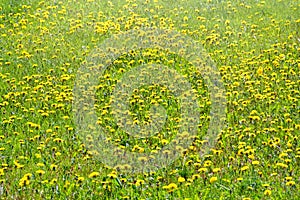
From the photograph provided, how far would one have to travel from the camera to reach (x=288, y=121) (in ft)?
20.8

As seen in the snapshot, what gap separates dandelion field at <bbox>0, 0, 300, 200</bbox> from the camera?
538 cm

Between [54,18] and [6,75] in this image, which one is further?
[54,18]

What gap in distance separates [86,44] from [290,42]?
11.0 feet

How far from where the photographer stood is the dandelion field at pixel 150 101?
5.38 meters

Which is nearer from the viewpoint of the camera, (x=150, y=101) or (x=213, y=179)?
(x=213, y=179)

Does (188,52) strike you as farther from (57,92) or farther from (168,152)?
(168,152)

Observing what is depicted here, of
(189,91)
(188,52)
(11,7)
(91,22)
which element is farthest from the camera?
(11,7)

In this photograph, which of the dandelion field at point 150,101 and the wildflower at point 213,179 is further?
the dandelion field at point 150,101

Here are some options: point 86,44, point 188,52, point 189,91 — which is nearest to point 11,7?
point 86,44

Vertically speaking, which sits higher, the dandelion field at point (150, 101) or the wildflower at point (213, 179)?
the dandelion field at point (150, 101)

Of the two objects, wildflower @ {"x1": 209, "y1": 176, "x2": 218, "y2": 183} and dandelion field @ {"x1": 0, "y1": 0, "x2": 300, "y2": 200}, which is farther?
dandelion field @ {"x1": 0, "y1": 0, "x2": 300, "y2": 200}

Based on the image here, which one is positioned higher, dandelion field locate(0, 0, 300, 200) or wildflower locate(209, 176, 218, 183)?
dandelion field locate(0, 0, 300, 200)

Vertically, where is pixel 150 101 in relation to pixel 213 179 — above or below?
above

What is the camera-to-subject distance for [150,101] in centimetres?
721
